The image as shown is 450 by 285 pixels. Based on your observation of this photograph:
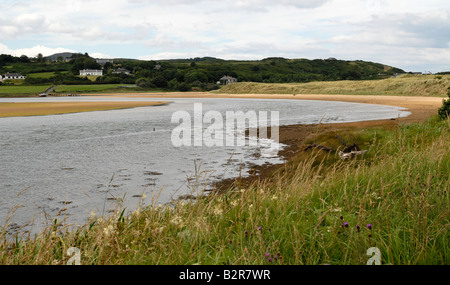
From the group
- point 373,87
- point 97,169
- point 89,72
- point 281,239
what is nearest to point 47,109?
point 97,169

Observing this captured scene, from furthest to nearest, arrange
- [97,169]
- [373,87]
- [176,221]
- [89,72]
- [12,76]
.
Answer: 1. [89,72]
2. [12,76]
3. [373,87]
4. [97,169]
5. [176,221]

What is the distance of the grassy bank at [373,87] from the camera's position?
60.8 meters

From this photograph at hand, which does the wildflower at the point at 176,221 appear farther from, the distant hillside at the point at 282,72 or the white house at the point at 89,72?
the white house at the point at 89,72

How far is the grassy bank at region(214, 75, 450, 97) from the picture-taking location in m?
60.8

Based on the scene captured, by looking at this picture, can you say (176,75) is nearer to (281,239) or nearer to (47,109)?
(47,109)

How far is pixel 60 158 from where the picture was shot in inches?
695

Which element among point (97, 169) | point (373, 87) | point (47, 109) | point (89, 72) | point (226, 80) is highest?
point (89, 72)

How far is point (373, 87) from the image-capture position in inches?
3009

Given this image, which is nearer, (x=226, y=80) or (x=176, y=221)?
(x=176, y=221)

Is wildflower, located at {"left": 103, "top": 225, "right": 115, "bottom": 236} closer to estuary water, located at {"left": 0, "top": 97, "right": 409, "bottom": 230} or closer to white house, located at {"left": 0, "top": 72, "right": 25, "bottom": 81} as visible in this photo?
estuary water, located at {"left": 0, "top": 97, "right": 409, "bottom": 230}

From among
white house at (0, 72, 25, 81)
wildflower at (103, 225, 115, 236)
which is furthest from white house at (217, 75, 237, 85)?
wildflower at (103, 225, 115, 236)

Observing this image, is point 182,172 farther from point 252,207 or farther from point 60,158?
point 252,207

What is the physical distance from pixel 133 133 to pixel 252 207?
21.9m
